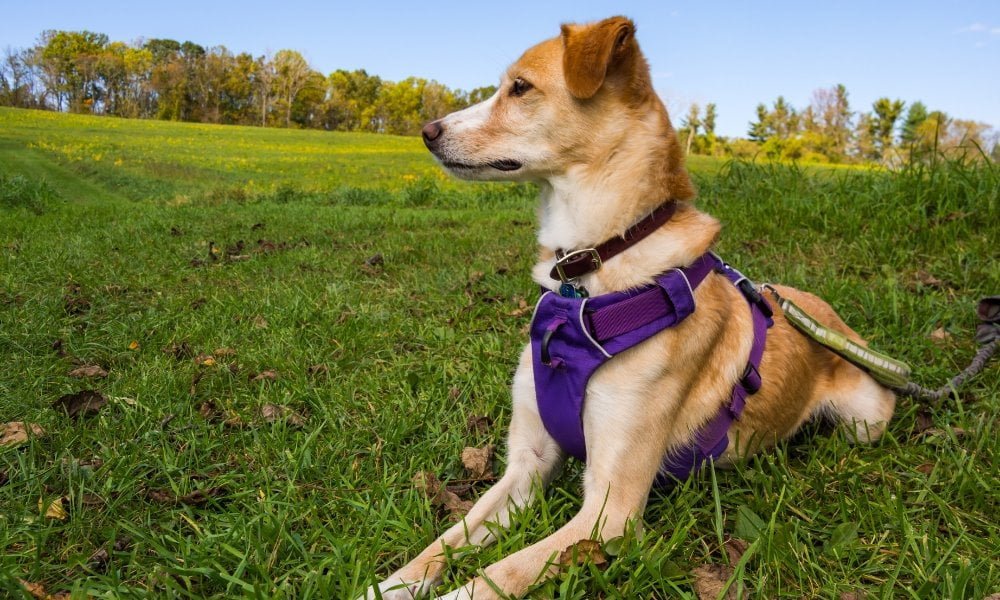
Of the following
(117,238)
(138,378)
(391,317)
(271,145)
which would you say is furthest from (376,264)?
(271,145)

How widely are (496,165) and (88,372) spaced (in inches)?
109

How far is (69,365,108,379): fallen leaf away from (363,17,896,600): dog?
8.15 feet

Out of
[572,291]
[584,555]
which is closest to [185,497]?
[584,555]

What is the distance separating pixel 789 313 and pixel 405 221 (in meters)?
7.78

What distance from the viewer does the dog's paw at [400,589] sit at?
1.87 meters

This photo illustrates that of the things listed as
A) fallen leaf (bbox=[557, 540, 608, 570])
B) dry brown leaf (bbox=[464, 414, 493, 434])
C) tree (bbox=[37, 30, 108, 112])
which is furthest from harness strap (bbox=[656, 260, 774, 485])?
tree (bbox=[37, 30, 108, 112])

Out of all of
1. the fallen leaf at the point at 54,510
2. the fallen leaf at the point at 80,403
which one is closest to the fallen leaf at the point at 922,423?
the fallen leaf at the point at 54,510

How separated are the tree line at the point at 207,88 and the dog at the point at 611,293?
1179 inches

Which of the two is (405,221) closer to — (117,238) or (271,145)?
(117,238)

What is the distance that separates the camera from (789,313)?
8.79ft

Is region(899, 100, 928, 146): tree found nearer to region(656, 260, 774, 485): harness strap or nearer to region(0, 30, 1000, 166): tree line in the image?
region(0, 30, 1000, 166): tree line

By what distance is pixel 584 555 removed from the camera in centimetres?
191

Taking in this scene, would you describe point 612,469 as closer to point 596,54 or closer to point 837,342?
point 837,342

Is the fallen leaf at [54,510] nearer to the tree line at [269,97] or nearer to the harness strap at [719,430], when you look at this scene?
the harness strap at [719,430]
